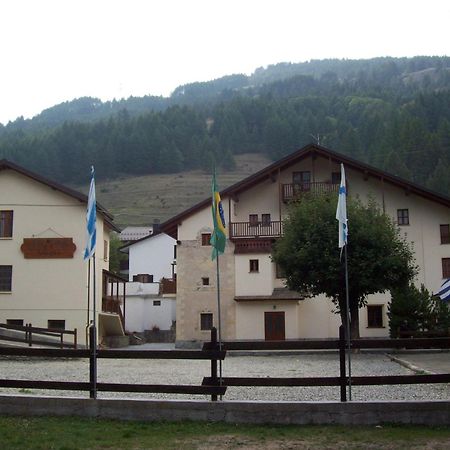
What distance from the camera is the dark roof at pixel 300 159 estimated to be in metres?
43.1

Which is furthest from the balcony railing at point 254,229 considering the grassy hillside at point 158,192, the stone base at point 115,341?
the grassy hillside at point 158,192

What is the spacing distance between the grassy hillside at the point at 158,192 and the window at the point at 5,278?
74.5 metres

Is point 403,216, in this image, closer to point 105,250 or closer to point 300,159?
point 300,159

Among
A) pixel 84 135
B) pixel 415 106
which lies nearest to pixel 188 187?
pixel 84 135

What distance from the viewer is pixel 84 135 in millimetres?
147375

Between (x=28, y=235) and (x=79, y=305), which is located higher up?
(x=28, y=235)

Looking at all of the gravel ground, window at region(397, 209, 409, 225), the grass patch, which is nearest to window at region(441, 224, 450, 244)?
window at region(397, 209, 409, 225)

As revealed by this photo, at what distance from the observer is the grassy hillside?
120 meters

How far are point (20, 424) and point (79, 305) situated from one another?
30144 millimetres

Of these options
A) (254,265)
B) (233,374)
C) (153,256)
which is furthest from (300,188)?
(153,256)

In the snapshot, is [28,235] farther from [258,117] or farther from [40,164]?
[258,117]

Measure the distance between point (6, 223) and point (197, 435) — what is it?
33.9 metres

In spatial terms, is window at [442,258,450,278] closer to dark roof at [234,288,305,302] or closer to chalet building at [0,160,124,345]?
dark roof at [234,288,305,302]

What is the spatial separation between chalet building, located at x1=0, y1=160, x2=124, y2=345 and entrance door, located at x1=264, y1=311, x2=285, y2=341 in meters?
11.2
